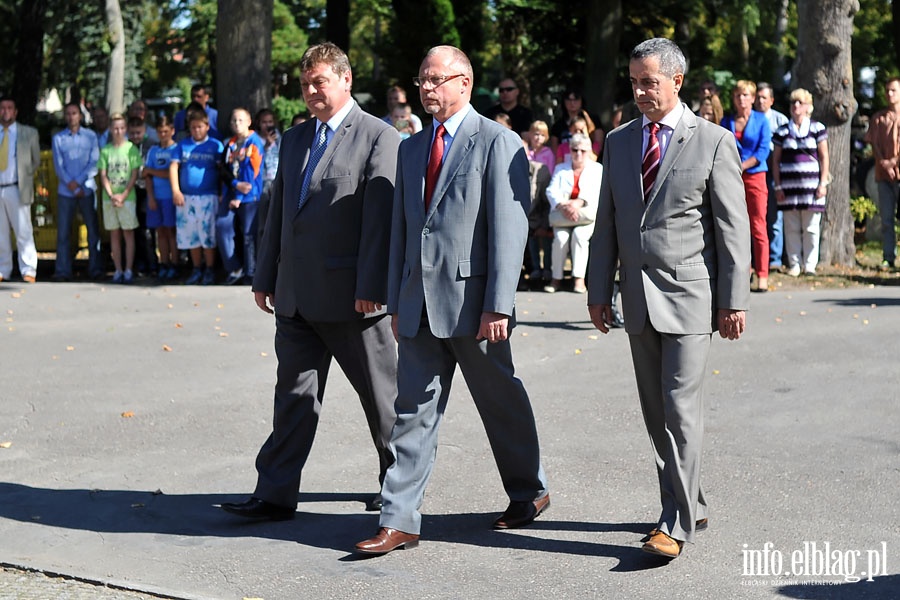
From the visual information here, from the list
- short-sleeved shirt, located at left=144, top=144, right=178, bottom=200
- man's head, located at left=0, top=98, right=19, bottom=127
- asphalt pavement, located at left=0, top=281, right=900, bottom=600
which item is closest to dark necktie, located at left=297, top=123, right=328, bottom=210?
asphalt pavement, located at left=0, top=281, right=900, bottom=600

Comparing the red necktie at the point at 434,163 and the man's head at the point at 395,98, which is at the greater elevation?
the man's head at the point at 395,98

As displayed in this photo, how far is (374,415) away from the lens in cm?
636

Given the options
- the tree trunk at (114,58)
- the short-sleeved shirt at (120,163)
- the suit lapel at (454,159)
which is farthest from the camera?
the tree trunk at (114,58)

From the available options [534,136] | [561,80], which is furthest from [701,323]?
[561,80]

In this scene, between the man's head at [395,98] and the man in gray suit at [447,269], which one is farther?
the man's head at [395,98]

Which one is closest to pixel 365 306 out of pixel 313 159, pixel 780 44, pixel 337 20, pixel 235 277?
pixel 313 159

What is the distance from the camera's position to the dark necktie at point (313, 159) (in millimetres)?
6223

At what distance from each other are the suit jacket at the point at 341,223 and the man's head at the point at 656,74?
128cm

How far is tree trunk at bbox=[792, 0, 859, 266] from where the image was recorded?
1525 cm

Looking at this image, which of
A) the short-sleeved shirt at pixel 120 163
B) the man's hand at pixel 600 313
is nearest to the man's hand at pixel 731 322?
the man's hand at pixel 600 313

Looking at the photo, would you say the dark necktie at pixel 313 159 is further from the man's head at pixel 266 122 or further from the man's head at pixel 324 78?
the man's head at pixel 266 122

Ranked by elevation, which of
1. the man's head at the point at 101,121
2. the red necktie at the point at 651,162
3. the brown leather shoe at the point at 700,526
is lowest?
the brown leather shoe at the point at 700,526

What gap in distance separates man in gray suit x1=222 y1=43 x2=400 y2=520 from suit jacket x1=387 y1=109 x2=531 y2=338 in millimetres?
361

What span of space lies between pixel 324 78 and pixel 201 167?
30.8ft
